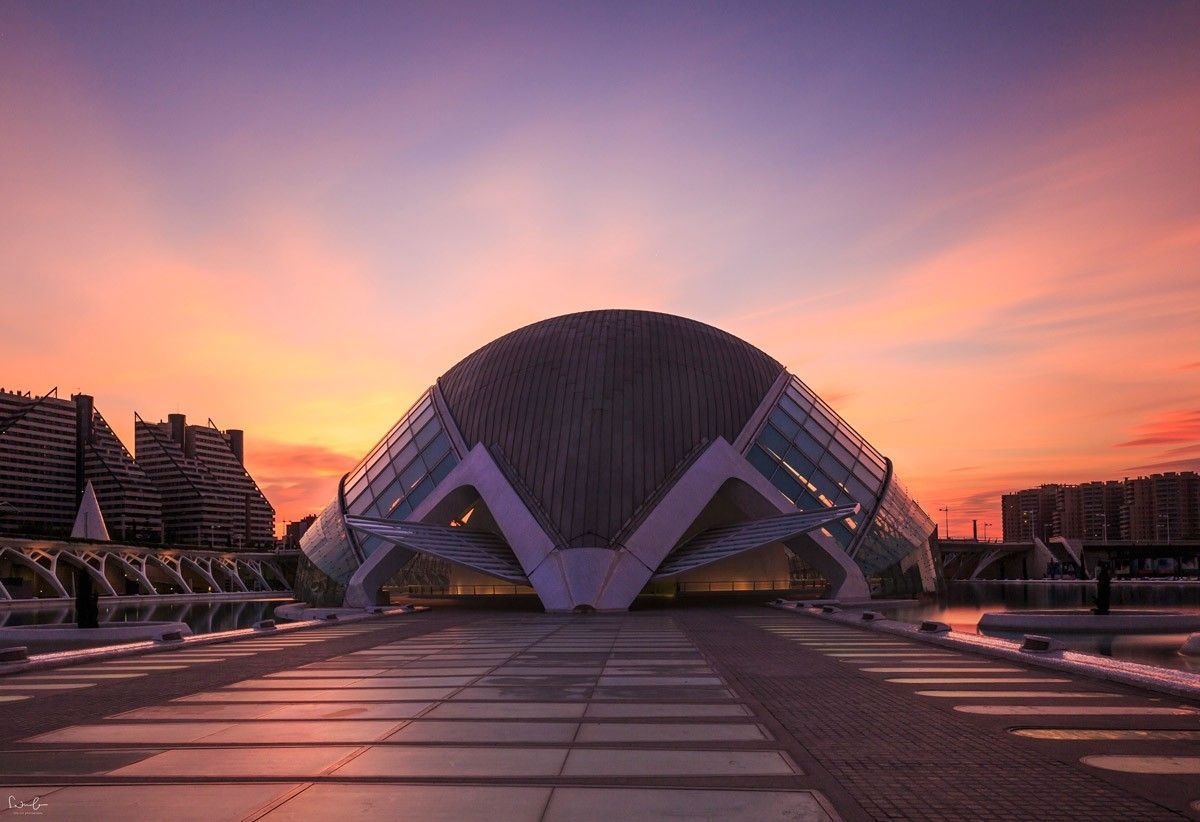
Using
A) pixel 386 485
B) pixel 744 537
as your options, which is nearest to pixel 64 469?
pixel 386 485

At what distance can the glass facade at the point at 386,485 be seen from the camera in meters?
40.9

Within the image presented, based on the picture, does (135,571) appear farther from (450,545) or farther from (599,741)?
(599,741)

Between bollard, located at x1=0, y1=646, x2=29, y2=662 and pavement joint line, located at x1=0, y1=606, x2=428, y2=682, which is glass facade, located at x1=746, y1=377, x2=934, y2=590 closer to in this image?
pavement joint line, located at x1=0, y1=606, x2=428, y2=682

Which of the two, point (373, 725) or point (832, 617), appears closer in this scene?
point (373, 725)

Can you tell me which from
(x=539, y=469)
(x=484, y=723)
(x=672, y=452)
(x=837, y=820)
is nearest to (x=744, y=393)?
(x=672, y=452)

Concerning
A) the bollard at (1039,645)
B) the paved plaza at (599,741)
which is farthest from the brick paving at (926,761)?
the bollard at (1039,645)

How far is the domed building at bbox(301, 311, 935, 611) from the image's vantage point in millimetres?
34625

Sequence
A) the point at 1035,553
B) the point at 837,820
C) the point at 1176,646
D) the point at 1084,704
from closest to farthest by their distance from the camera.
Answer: the point at 837,820 < the point at 1084,704 < the point at 1176,646 < the point at 1035,553

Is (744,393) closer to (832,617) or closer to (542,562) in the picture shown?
(542,562)

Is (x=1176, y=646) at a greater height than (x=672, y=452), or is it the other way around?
(x=672, y=452)

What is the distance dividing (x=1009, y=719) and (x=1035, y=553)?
348 feet

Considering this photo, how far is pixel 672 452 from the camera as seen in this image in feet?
Answer: 125

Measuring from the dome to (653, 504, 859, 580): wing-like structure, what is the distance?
230 cm

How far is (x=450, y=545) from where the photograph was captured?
116ft
